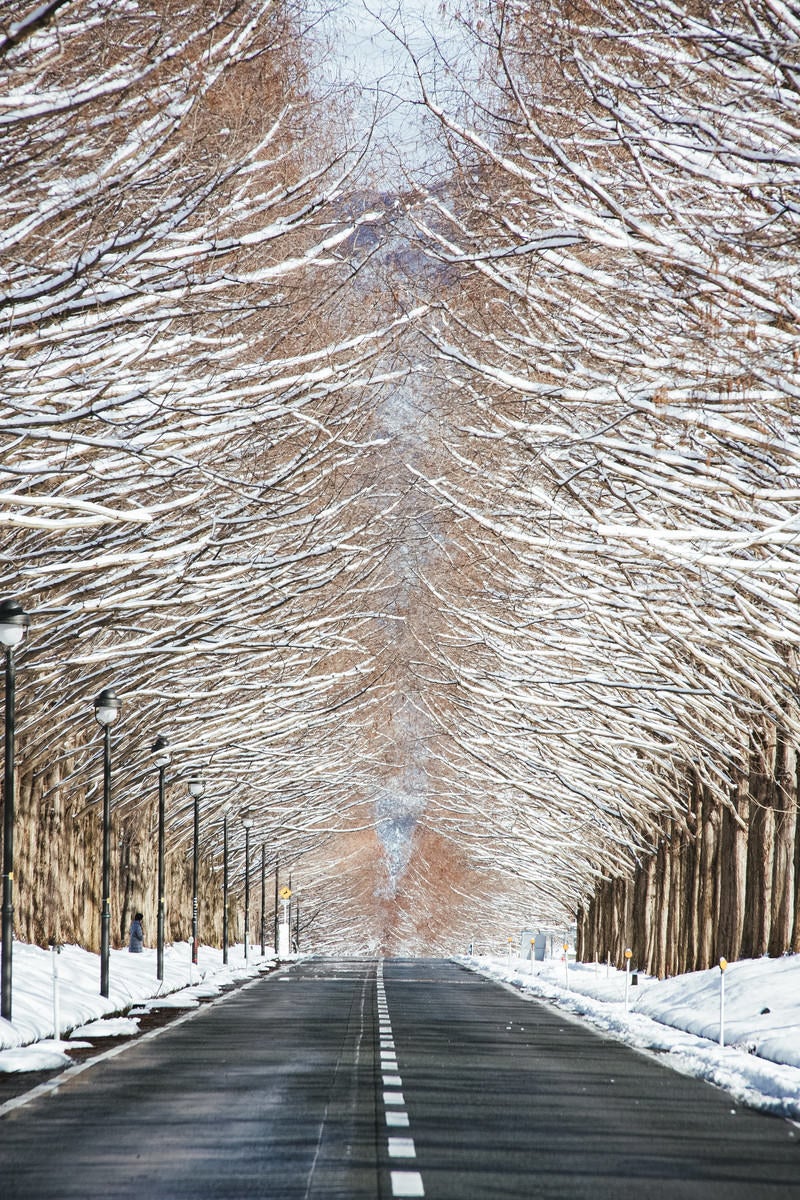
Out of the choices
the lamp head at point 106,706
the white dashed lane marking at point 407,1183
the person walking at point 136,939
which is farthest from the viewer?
the person walking at point 136,939

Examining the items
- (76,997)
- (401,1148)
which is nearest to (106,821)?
(76,997)

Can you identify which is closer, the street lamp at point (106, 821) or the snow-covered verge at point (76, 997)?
the snow-covered verge at point (76, 997)

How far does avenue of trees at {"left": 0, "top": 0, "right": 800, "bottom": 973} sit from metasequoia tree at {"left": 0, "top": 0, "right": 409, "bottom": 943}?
0.28 feet

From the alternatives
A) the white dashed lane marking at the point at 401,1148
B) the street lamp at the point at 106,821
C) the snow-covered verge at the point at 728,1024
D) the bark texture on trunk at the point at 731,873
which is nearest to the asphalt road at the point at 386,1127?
the white dashed lane marking at the point at 401,1148

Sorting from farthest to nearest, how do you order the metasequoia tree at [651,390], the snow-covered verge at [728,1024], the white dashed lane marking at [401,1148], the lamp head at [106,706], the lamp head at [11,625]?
the lamp head at [106,706], the lamp head at [11,625], the snow-covered verge at [728,1024], the metasequoia tree at [651,390], the white dashed lane marking at [401,1148]

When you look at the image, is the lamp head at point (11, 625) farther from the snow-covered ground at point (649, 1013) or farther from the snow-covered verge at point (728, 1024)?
the snow-covered verge at point (728, 1024)

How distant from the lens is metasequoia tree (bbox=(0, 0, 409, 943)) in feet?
49.3

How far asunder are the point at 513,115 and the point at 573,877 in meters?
60.5

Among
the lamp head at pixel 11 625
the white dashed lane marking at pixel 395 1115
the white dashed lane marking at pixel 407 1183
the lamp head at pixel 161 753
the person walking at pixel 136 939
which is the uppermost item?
the lamp head at pixel 11 625

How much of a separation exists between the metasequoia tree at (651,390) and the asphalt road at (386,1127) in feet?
16.7

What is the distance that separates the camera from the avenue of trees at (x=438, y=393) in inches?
580

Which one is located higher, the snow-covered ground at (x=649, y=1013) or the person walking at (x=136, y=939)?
the snow-covered ground at (x=649, y=1013)

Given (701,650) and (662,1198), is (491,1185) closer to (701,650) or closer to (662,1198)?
(662,1198)

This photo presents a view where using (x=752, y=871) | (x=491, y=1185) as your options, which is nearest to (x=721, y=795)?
(x=752, y=871)
